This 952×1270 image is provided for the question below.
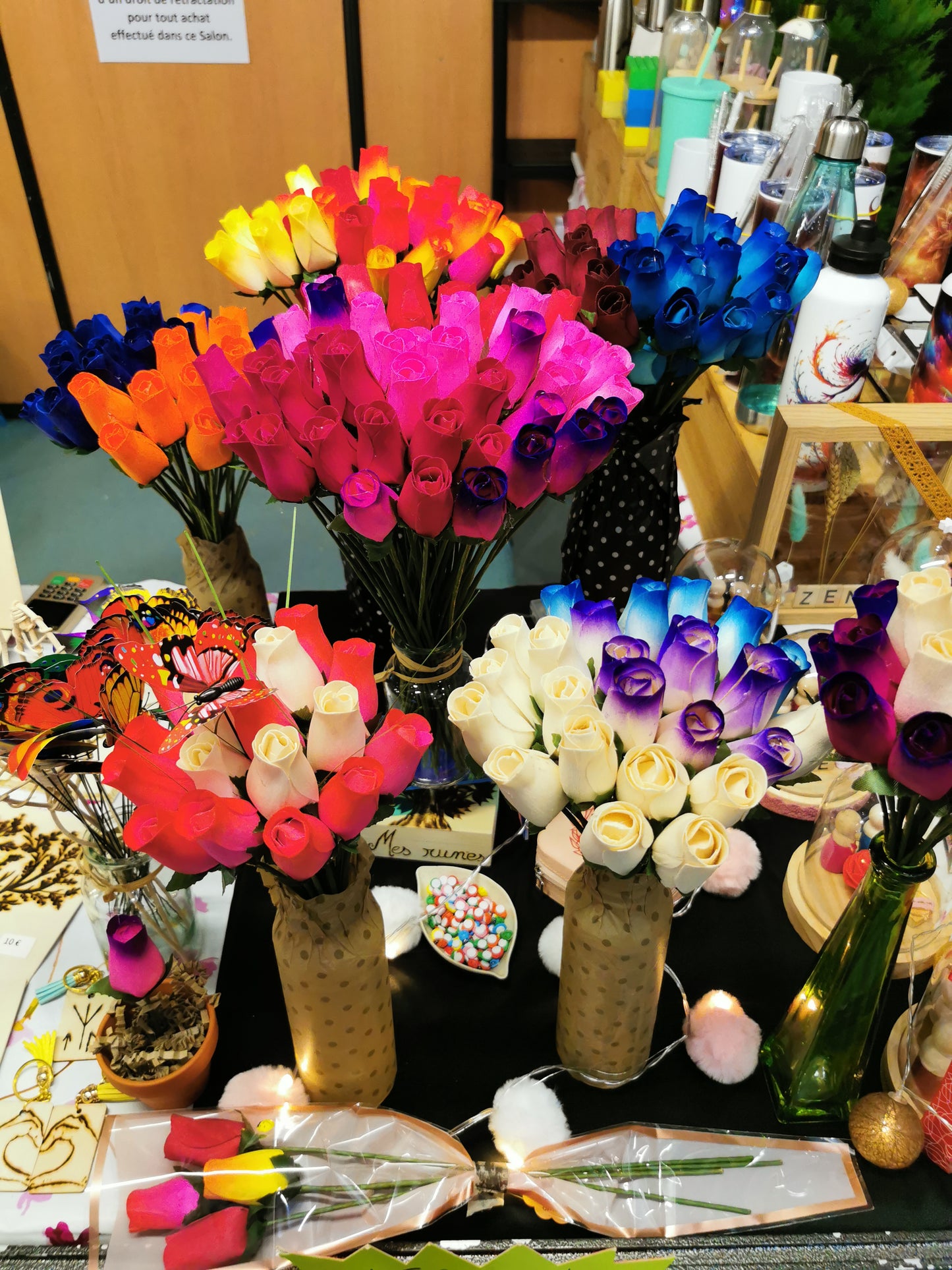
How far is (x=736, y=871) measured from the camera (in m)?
0.93

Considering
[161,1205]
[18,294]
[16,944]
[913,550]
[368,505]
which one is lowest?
[18,294]

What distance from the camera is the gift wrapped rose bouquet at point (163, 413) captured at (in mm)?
868

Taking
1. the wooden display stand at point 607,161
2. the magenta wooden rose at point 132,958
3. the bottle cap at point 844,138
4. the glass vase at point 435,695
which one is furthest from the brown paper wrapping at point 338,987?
the wooden display stand at point 607,161

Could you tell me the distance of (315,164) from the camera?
301 centimetres

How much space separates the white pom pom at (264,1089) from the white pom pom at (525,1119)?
15cm

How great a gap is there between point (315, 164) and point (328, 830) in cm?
295

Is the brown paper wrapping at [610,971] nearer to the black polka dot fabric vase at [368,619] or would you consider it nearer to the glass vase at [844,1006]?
the glass vase at [844,1006]

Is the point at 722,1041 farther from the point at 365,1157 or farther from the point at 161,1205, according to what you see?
the point at 161,1205

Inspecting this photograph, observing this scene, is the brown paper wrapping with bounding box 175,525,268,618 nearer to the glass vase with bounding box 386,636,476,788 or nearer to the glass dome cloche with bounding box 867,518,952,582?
the glass vase with bounding box 386,636,476,788

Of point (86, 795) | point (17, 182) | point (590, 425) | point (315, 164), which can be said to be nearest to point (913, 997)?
point (590, 425)

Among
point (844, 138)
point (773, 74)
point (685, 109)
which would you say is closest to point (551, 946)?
point (844, 138)

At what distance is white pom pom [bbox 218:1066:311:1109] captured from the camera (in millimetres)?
745

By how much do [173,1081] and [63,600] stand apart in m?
→ 0.76

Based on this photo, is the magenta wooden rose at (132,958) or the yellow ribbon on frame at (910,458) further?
the yellow ribbon on frame at (910,458)
